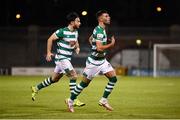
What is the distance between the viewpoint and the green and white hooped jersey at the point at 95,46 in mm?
14797

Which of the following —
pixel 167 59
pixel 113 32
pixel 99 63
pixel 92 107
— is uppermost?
pixel 99 63

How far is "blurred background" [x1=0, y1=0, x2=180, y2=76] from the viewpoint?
139ft

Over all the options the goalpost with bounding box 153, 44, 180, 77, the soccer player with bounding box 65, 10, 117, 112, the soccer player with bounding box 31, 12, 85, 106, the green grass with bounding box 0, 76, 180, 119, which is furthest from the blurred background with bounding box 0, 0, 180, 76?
the soccer player with bounding box 65, 10, 117, 112

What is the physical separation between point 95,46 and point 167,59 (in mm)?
28319

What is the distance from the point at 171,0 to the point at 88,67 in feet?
122

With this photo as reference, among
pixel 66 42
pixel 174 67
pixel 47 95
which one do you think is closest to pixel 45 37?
pixel 174 67

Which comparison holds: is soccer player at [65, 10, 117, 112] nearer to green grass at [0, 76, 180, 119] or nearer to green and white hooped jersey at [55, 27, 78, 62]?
green grass at [0, 76, 180, 119]

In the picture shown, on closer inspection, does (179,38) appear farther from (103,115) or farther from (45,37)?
(103,115)

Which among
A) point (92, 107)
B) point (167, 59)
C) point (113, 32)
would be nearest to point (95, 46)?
point (92, 107)

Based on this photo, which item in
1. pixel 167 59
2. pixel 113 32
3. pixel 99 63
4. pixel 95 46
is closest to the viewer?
pixel 95 46

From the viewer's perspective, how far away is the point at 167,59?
4288cm

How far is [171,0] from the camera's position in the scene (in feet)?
169

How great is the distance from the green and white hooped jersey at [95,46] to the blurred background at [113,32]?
79.1ft

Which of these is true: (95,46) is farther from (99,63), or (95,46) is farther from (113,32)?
(113,32)
